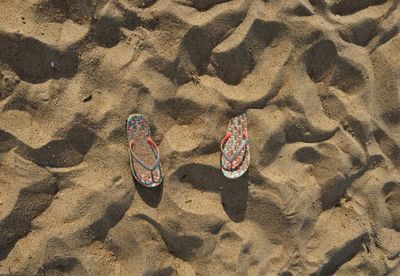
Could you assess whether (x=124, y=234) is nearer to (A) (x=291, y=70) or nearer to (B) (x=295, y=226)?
(B) (x=295, y=226)

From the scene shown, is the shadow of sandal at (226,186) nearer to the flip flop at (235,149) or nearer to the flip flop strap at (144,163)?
the flip flop at (235,149)

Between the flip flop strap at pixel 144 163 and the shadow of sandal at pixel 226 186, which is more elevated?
the flip flop strap at pixel 144 163

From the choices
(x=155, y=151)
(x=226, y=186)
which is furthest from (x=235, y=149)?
(x=155, y=151)

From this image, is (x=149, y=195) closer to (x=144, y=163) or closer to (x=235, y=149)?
(x=144, y=163)

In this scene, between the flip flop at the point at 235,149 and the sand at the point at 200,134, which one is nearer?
the sand at the point at 200,134

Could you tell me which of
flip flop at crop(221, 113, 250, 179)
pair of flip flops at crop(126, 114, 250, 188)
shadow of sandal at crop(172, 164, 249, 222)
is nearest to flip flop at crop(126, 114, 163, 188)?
pair of flip flops at crop(126, 114, 250, 188)

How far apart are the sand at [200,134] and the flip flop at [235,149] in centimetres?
3

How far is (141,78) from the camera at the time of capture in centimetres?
155

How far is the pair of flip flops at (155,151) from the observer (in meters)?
1.58

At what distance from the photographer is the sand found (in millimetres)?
1492

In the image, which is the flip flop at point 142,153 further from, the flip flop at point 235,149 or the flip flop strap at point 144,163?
the flip flop at point 235,149

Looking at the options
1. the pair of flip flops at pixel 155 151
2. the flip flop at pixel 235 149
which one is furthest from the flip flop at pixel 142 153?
the flip flop at pixel 235 149

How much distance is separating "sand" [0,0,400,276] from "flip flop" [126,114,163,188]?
1.2 inches

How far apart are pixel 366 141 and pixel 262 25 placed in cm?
73
